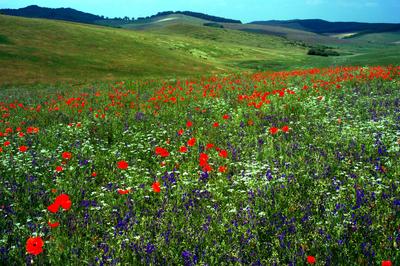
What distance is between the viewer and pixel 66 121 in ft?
42.2

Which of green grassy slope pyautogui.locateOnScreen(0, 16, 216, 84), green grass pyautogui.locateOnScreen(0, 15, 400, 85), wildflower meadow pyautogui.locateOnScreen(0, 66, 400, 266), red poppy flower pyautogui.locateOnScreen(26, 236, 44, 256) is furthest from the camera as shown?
green grassy slope pyautogui.locateOnScreen(0, 16, 216, 84)

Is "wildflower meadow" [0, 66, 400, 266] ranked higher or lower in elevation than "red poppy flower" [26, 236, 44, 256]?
lower

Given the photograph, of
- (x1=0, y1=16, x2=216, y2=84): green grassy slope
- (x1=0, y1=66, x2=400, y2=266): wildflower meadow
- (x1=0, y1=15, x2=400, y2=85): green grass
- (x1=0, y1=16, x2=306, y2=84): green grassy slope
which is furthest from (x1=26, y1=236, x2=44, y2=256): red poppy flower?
(x1=0, y1=16, x2=216, y2=84): green grassy slope

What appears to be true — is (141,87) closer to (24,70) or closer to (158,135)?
(158,135)

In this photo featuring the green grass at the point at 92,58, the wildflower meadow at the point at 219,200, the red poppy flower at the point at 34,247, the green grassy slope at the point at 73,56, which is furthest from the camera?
the green grassy slope at the point at 73,56

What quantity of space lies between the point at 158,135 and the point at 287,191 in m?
4.96

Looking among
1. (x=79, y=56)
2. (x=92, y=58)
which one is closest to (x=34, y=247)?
(x=92, y=58)

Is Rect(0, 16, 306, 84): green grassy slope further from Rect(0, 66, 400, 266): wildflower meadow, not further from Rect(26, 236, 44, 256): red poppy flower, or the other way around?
Rect(26, 236, 44, 256): red poppy flower

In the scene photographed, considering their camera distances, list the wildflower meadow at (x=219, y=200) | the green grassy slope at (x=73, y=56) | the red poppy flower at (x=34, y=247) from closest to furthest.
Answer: the red poppy flower at (x=34, y=247) → the wildflower meadow at (x=219, y=200) → the green grassy slope at (x=73, y=56)

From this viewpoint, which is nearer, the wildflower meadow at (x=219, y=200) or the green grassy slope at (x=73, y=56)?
the wildflower meadow at (x=219, y=200)

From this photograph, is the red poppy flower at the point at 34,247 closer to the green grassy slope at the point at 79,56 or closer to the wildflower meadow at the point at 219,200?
the wildflower meadow at the point at 219,200

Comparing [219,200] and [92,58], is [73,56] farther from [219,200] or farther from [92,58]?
[219,200]

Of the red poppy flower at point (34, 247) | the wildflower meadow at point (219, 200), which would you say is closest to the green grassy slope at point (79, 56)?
the wildflower meadow at point (219, 200)

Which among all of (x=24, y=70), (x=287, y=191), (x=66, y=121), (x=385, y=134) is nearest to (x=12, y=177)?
(x=287, y=191)
